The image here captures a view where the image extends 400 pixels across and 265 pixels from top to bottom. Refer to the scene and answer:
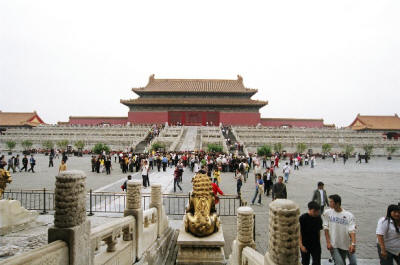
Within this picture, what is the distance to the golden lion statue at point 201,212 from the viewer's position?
18.4 feet

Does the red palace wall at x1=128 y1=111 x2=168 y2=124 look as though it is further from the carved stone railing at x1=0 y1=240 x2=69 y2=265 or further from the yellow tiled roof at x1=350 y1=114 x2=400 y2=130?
the carved stone railing at x1=0 y1=240 x2=69 y2=265

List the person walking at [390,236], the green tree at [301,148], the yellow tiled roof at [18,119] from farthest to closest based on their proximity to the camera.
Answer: the yellow tiled roof at [18,119] → the green tree at [301,148] → the person walking at [390,236]

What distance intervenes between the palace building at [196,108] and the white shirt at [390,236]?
42.8m

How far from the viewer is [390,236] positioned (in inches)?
157

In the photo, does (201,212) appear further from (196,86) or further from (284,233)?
(196,86)

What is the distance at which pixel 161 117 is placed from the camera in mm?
47938

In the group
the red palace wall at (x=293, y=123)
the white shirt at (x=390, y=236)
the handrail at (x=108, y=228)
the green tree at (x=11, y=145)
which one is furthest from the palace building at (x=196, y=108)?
the white shirt at (x=390, y=236)

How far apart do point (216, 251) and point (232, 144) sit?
85.5 feet

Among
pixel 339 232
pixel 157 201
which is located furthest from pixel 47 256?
pixel 157 201

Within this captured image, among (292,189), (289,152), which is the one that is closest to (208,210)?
(292,189)

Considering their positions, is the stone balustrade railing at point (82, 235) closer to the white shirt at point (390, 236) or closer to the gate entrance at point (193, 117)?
the white shirt at point (390, 236)

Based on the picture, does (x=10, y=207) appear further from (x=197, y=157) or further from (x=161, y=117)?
(x=161, y=117)

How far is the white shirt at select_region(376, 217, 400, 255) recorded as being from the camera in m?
3.94

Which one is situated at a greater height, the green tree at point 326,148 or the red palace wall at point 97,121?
the red palace wall at point 97,121
